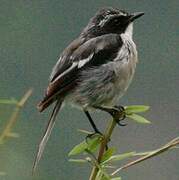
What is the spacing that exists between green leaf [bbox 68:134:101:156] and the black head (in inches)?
115

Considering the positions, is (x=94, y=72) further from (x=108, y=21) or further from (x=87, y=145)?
(x=87, y=145)

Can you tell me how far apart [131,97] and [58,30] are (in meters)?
11.1

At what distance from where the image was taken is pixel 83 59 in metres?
4.93

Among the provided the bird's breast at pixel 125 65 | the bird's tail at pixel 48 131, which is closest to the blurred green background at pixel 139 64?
the bird's breast at pixel 125 65

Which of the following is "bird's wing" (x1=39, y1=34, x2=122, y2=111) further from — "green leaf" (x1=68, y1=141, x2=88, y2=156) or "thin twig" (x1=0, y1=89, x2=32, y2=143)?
"thin twig" (x1=0, y1=89, x2=32, y2=143)

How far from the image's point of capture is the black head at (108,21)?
17.6ft

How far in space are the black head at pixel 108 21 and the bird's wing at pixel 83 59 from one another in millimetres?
203

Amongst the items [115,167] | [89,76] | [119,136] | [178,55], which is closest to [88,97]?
[89,76]

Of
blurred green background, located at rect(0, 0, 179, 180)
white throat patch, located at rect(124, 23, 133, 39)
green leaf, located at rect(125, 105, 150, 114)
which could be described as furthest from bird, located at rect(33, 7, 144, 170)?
blurred green background, located at rect(0, 0, 179, 180)

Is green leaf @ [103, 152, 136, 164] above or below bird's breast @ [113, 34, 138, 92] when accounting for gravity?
above

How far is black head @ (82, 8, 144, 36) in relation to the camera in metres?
5.35

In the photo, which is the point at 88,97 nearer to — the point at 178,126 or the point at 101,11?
the point at 101,11

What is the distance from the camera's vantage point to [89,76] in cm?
503

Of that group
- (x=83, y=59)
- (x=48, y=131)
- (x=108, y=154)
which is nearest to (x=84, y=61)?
(x=83, y=59)
